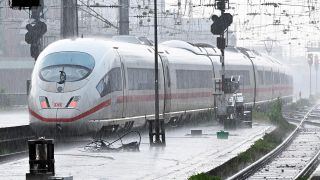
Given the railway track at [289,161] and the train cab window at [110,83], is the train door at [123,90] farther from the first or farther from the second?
the railway track at [289,161]

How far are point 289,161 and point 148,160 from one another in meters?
4.87

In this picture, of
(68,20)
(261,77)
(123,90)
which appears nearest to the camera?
(123,90)

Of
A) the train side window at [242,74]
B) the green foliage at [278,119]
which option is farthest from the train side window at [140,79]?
the train side window at [242,74]

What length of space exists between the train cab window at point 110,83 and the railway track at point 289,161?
5.68 m

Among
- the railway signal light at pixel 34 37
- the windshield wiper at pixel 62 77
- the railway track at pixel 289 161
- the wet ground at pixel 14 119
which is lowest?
the wet ground at pixel 14 119

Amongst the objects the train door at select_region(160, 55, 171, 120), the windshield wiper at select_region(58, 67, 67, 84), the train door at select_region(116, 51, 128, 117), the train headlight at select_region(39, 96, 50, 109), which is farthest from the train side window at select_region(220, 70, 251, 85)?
the train headlight at select_region(39, 96, 50, 109)

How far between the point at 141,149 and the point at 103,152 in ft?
5.90

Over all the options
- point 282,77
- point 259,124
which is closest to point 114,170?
point 259,124

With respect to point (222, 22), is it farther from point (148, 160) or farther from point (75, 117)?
point (148, 160)

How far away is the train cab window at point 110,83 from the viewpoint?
30.7 m

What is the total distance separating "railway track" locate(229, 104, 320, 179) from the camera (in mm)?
23145

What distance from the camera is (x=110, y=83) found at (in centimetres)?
3136

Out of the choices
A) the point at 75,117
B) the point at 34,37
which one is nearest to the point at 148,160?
the point at 75,117

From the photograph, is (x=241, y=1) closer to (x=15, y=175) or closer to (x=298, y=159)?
(x=298, y=159)
